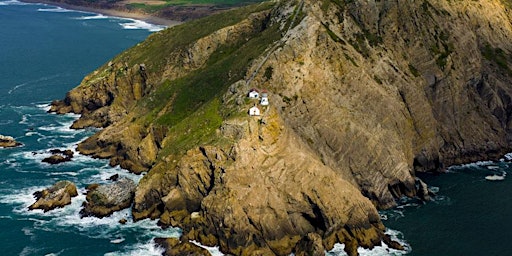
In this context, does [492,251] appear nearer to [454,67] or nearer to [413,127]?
[413,127]

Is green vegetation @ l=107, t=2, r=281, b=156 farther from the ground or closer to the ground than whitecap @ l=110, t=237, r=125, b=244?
farther from the ground

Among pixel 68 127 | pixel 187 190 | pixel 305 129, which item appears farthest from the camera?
pixel 68 127

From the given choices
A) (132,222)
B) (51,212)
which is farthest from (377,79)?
(51,212)

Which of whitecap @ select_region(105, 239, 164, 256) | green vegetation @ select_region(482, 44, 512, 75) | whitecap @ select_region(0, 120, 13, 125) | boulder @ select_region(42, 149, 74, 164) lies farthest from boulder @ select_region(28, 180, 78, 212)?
green vegetation @ select_region(482, 44, 512, 75)

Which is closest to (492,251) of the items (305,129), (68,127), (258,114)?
(305,129)

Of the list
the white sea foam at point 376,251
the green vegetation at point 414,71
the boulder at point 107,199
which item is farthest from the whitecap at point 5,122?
the green vegetation at point 414,71

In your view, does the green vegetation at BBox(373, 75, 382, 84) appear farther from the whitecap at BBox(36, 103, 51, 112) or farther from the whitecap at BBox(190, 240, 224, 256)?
the whitecap at BBox(36, 103, 51, 112)
